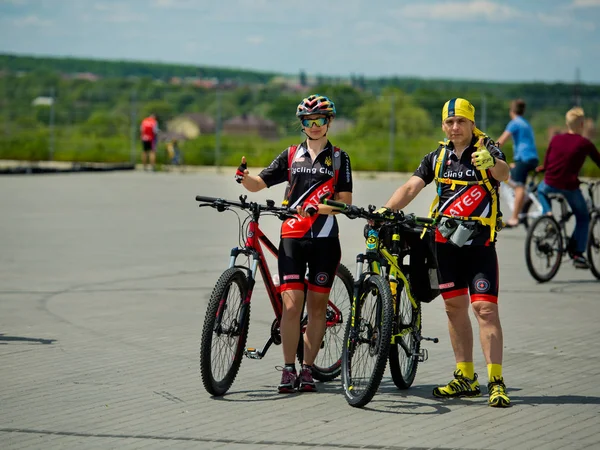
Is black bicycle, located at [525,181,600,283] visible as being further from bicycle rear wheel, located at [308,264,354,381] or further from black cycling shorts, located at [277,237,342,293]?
black cycling shorts, located at [277,237,342,293]

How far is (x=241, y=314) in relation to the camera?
765 centimetres

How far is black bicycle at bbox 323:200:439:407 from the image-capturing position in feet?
23.5

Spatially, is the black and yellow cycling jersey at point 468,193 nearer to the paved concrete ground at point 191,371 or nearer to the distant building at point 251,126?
the paved concrete ground at point 191,371

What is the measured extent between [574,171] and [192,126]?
29.6 m

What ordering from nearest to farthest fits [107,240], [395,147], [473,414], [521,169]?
[473,414] < [107,240] < [521,169] < [395,147]

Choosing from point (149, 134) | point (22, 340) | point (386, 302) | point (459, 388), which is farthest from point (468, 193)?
point (149, 134)

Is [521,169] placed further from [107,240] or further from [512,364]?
[512,364]

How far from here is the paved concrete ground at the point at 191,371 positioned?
660 centimetres

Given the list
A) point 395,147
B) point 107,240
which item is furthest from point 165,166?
point 107,240

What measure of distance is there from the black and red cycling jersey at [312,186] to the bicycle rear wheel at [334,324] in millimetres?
540

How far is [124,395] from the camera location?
7.56 m

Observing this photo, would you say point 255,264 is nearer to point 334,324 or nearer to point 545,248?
point 334,324

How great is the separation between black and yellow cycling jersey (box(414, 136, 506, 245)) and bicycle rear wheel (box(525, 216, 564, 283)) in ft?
18.9

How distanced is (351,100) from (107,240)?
23.0 meters
